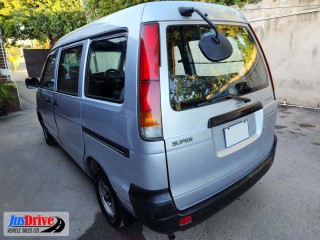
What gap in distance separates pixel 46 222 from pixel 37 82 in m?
2.54

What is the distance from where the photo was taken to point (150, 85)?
1.43 meters

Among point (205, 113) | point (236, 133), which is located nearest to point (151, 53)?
point (205, 113)

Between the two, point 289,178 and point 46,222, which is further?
point 289,178

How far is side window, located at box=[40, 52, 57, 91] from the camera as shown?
10.5 ft

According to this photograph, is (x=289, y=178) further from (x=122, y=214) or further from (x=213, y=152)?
(x=122, y=214)

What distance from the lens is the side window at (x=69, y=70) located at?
2.32 meters

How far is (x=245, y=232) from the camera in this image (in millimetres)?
2055

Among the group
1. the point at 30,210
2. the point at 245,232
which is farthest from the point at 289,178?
the point at 30,210

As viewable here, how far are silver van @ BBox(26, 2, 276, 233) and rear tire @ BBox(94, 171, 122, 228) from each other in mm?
21

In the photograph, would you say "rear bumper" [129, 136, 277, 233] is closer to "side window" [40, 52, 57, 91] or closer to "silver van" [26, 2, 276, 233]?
"silver van" [26, 2, 276, 233]

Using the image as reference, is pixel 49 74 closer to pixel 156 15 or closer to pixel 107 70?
pixel 107 70

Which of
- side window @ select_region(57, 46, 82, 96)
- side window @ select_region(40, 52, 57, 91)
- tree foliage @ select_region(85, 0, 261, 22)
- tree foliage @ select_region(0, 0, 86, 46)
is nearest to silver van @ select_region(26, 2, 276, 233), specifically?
side window @ select_region(57, 46, 82, 96)

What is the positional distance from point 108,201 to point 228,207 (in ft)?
4.00

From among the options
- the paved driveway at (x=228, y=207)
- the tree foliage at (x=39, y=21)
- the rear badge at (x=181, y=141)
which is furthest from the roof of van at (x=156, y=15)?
the tree foliage at (x=39, y=21)
